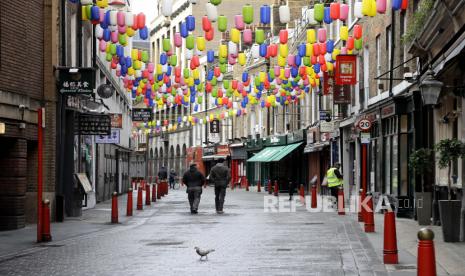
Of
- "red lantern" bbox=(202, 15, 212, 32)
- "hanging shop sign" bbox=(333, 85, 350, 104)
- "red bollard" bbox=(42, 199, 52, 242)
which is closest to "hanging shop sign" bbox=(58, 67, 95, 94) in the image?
"red lantern" bbox=(202, 15, 212, 32)

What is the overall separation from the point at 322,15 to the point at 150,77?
1425 cm

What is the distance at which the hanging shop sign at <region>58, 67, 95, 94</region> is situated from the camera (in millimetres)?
23516

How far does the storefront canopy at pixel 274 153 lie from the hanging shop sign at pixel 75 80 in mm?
27967

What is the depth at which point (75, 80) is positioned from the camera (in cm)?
2386

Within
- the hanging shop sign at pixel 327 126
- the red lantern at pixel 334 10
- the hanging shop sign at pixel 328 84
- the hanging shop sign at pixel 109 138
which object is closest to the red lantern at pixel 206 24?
the red lantern at pixel 334 10

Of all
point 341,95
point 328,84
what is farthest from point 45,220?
point 328,84

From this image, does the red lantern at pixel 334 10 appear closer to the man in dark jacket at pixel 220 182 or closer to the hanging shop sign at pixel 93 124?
the man in dark jacket at pixel 220 182

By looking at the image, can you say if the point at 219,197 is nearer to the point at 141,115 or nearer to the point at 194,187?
the point at 194,187

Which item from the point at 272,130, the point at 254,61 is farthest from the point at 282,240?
the point at 254,61

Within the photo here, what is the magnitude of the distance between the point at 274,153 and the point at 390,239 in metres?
41.0

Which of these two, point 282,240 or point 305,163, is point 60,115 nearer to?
point 282,240

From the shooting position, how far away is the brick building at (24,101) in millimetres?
21353

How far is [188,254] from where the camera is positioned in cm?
1545

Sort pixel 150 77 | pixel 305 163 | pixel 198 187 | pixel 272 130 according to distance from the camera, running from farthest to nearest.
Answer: pixel 272 130, pixel 305 163, pixel 150 77, pixel 198 187
